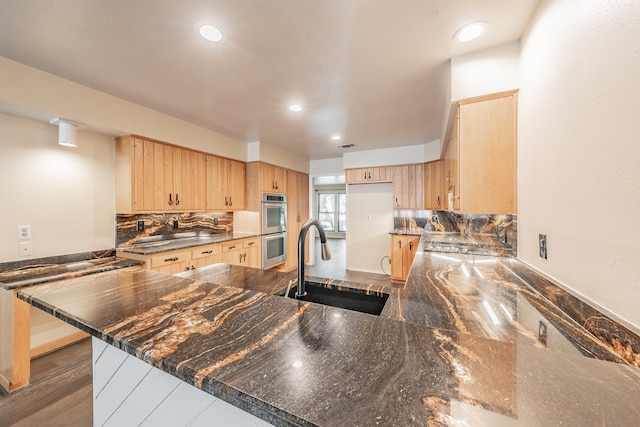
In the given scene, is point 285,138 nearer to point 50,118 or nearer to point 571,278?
point 50,118

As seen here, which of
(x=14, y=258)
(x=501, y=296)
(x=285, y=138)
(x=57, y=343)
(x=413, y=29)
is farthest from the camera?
(x=285, y=138)

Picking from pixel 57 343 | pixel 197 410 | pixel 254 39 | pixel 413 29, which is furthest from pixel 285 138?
pixel 197 410

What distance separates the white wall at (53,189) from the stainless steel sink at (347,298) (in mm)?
2692

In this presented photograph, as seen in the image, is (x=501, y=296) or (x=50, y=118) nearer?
(x=501, y=296)

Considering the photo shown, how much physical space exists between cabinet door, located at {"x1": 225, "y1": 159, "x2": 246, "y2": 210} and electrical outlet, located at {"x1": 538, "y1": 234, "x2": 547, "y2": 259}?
3.83m

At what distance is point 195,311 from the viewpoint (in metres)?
0.84

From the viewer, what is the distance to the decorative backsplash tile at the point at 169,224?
9.87 feet

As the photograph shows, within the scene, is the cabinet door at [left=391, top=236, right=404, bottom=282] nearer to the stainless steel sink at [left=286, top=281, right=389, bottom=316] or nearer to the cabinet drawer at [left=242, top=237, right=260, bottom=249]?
the cabinet drawer at [left=242, top=237, right=260, bottom=249]

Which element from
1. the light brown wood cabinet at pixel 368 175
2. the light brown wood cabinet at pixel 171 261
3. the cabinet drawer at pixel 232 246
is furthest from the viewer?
the light brown wood cabinet at pixel 368 175

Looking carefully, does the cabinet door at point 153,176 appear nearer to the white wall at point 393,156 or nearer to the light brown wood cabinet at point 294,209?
the light brown wood cabinet at point 294,209

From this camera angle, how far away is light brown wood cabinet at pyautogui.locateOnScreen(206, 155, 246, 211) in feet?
12.4

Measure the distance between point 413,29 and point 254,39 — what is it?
1.05 m

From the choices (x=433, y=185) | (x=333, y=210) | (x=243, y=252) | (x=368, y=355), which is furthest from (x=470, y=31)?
(x=333, y=210)

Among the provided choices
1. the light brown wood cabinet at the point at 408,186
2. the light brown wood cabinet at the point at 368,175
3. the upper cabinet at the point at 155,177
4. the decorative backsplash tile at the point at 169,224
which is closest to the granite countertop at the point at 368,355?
the upper cabinet at the point at 155,177
